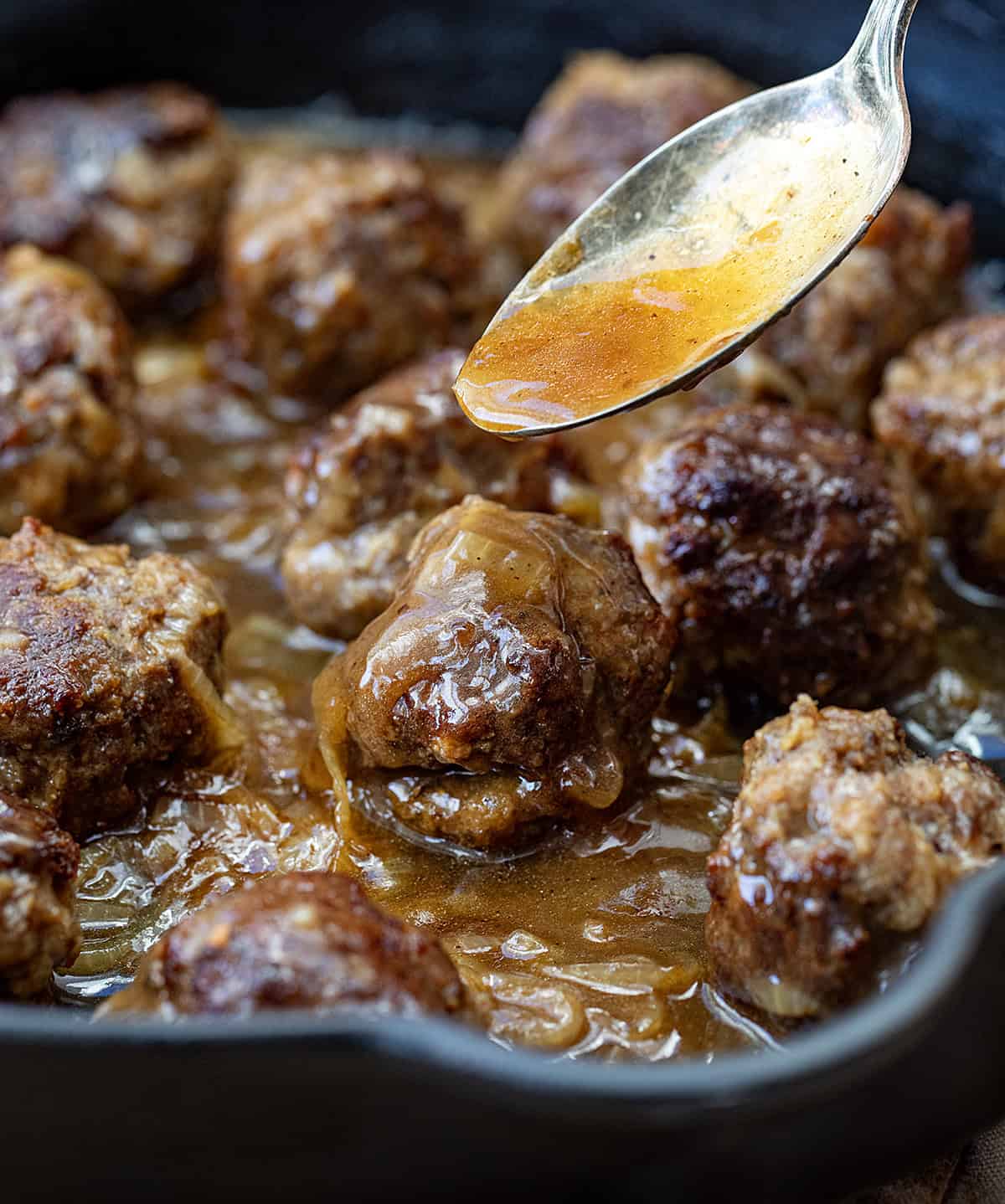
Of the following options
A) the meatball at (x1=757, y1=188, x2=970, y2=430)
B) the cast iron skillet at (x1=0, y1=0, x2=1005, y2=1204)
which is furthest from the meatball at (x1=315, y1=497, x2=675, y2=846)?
the meatball at (x1=757, y1=188, x2=970, y2=430)

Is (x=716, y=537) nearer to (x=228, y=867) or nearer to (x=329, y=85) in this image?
(x=228, y=867)

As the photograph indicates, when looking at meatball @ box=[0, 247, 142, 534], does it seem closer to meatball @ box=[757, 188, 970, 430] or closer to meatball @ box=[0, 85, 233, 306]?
meatball @ box=[0, 85, 233, 306]

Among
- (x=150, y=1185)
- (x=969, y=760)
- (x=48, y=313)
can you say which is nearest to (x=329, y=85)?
(x=48, y=313)

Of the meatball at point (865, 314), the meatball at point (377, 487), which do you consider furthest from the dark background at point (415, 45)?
the meatball at point (377, 487)

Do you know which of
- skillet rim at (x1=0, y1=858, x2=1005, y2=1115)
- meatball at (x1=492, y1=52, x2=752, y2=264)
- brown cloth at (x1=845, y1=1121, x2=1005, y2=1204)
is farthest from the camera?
meatball at (x1=492, y1=52, x2=752, y2=264)

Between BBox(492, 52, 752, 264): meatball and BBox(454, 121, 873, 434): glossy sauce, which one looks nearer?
BBox(454, 121, 873, 434): glossy sauce

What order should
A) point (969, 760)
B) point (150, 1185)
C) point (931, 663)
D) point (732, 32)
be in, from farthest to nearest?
point (732, 32), point (931, 663), point (969, 760), point (150, 1185)
